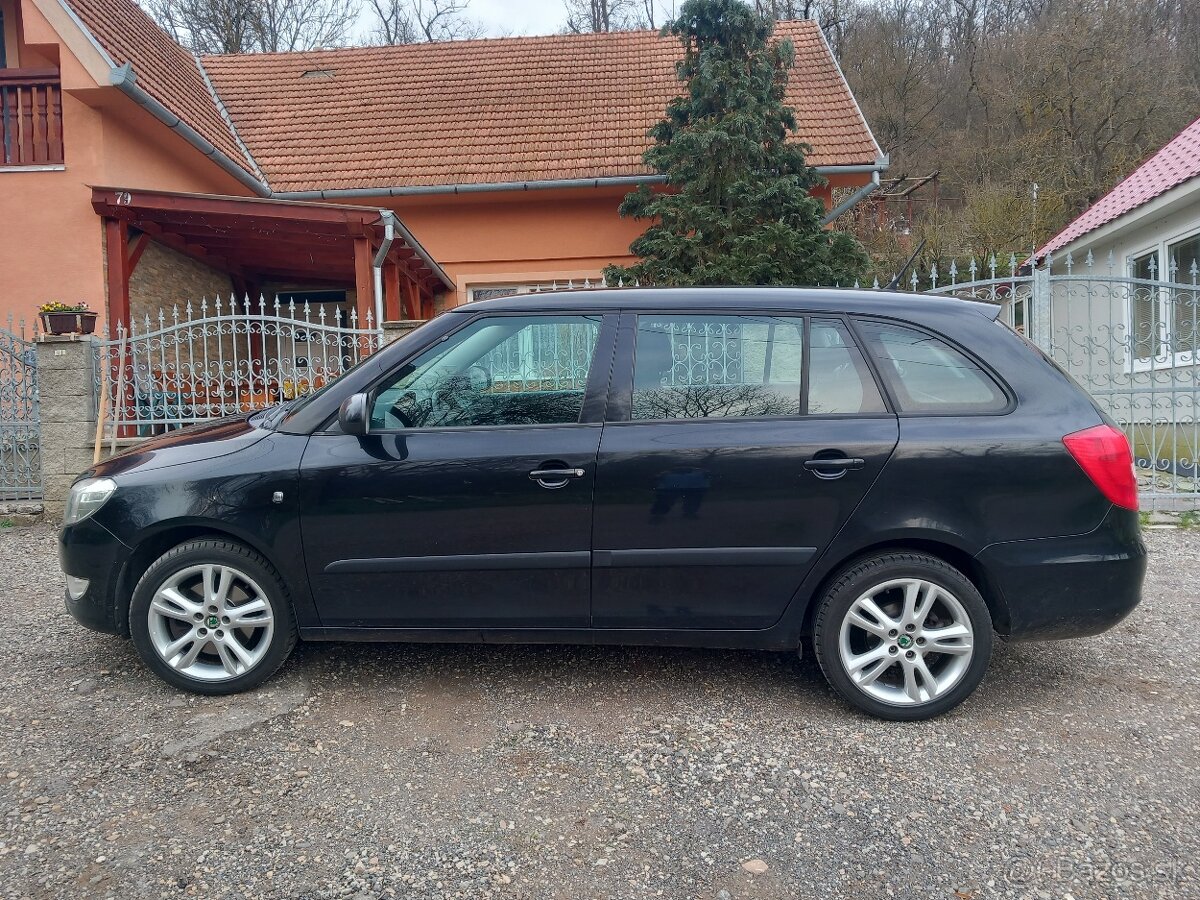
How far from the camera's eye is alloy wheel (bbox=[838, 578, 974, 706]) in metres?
2.97

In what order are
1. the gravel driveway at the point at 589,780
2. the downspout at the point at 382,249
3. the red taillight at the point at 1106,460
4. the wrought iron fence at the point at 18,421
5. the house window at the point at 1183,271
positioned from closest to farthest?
the gravel driveway at the point at 589,780, the red taillight at the point at 1106,460, the wrought iron fence at the point at 18,421, the house window at the point at 1183,271, the downspout at the point at 382,249

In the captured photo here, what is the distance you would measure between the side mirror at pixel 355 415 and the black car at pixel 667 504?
0.08 feet

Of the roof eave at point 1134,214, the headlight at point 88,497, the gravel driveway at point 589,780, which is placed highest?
the roof eave at point 1134,214

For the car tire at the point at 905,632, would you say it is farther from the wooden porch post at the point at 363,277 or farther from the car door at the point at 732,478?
the wooden porch post at the point at 363,277

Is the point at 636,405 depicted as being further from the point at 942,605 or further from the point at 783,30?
the point at 783,30

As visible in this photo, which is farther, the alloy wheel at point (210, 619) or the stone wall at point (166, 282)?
the stone wall at point (166, 282)

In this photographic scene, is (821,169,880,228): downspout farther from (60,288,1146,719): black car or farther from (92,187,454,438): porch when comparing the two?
(60,288,1146,719): black car

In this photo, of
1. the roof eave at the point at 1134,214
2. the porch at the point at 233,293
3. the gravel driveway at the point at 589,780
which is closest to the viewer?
the gravel driveway at the point at 589,780

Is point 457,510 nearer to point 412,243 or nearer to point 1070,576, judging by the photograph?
point 1070,576

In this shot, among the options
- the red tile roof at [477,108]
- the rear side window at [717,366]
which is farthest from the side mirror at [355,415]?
the red tile roof at [477,108]

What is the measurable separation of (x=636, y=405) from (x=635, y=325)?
349 millimetres

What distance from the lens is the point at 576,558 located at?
9.99ft

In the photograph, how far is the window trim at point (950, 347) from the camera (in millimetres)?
3023

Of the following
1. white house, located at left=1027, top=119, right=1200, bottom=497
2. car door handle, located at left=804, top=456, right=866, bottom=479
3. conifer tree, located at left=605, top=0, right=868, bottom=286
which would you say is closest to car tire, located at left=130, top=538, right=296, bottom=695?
car door handle, located at left=804, top=456, right=866, bottom=479
